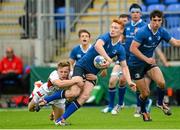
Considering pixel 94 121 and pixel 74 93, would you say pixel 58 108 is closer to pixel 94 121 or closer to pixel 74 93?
pixel 74 93

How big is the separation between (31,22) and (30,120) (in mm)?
8589

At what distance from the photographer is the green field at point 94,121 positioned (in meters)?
14.8

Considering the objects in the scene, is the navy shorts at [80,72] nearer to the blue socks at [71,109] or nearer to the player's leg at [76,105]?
the player's leg at [76,105]

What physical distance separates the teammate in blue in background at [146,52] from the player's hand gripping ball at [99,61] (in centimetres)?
122

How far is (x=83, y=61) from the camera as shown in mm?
15609

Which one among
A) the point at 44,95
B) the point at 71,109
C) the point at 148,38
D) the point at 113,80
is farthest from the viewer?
the point at 113,80

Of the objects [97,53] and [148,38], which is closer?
[97,53]

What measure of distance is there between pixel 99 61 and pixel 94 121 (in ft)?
6.23

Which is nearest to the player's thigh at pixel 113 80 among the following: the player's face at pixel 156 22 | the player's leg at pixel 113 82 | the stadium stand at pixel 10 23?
the player's leg at pixel 113 82

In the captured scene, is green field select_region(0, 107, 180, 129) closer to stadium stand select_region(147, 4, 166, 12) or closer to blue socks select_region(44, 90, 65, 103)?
blue socks select_region(44, 90, 65, 103)

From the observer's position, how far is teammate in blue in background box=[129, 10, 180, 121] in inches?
643

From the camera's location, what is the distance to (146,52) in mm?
16641

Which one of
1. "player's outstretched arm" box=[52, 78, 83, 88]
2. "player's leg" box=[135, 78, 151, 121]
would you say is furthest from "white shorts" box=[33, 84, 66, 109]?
"player's leg" box=[135, 78, 151, 121]

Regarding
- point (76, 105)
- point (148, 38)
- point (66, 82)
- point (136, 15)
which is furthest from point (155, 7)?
point (76, 105)
